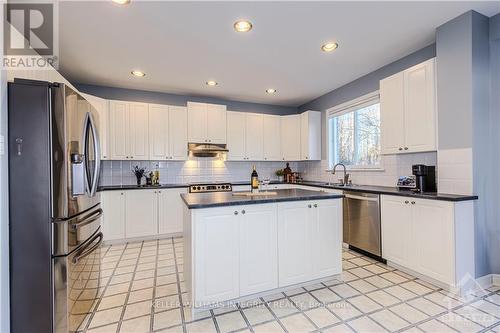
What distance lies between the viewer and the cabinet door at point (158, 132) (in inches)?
167

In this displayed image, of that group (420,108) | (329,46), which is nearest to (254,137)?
(329,46)

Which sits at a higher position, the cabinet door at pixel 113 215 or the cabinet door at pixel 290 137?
the cabinet door at pixel 290 137

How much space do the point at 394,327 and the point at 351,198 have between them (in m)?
1.75

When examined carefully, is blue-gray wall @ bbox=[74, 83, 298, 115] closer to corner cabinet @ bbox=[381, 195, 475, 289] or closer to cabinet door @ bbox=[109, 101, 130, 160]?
cabinet door @ bbox=[109, 101, 130, 160]

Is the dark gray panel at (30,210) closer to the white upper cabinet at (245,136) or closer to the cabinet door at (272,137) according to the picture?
the white upper cabinet at (245,136)

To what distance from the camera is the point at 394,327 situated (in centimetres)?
176

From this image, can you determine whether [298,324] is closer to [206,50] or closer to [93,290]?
[93,290]

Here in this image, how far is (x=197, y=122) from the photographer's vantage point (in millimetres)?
4484

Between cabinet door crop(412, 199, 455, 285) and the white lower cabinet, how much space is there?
11.3 ft

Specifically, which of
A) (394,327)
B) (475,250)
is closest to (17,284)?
(394,327)

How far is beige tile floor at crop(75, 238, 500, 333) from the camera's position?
1788mm

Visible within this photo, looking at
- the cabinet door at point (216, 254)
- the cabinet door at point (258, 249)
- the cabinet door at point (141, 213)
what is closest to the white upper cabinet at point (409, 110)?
the cabinet door at point (258, 249)

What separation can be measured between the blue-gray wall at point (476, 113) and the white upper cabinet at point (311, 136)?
8.15ft

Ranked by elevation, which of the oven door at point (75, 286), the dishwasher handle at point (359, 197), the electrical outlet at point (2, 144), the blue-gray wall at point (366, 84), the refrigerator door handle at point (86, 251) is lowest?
the oven door at point (75, 286)
